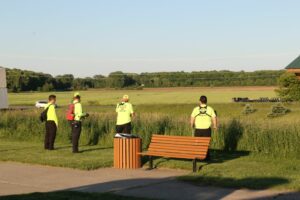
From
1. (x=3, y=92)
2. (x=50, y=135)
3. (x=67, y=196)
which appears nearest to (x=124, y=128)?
(x=50, y=135)

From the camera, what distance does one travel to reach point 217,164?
555 inches

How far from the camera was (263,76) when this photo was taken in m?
95.4

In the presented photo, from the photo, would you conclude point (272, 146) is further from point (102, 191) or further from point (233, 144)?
point (102, 191)

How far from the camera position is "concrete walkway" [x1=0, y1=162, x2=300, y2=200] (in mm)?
10719

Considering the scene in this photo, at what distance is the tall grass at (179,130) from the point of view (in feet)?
52.0

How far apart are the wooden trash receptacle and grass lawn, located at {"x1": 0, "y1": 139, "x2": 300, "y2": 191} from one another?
1.44ft

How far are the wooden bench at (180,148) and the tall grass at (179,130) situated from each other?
2920 millimetres

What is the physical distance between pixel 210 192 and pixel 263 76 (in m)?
86.2

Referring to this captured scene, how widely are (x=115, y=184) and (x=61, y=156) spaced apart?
4.61 metres

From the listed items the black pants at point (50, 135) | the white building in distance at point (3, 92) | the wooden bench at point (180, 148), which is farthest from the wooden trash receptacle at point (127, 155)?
the white building in distance at point (3, 92)

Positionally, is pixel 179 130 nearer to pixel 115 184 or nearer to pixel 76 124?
pixel 76 124

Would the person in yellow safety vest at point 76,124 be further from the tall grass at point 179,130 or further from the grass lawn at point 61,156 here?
the tall grass at point 179,130

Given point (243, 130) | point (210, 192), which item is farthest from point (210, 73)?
point (210, 192)

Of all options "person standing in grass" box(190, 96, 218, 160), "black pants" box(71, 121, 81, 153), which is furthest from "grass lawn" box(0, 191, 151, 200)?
"black pants" box(71, 121, 81, 153)
